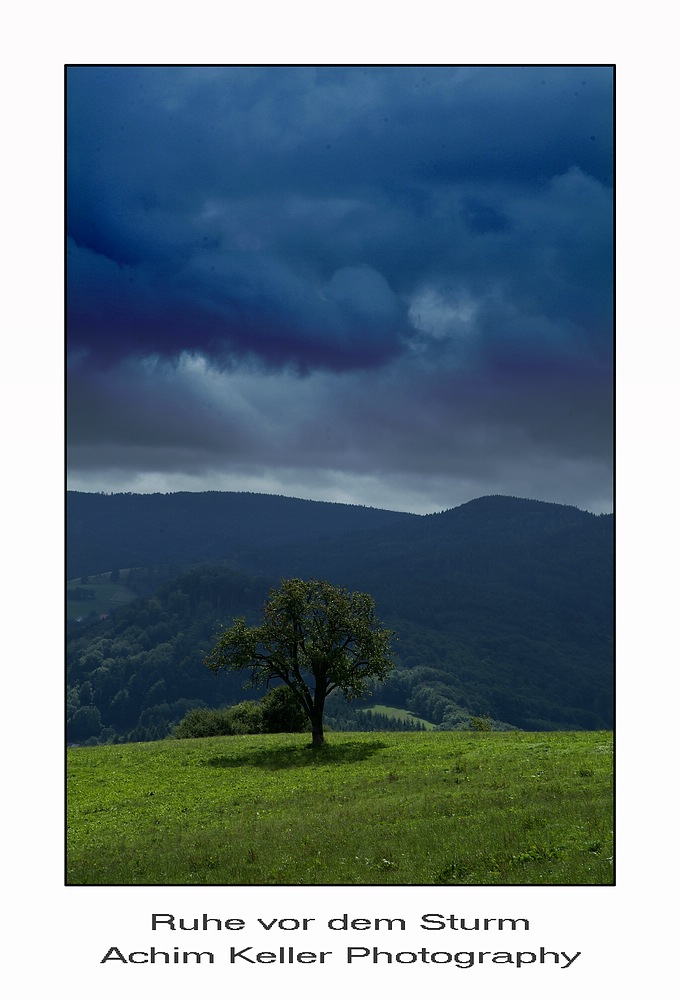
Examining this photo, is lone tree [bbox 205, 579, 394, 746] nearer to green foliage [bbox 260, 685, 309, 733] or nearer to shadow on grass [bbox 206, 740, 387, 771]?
shadow on grass [bbox 206, 740, 387, 771]

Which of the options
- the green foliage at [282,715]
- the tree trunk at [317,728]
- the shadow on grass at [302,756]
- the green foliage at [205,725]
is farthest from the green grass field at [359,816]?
the green foliage at [205,725]

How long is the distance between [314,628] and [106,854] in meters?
20.8

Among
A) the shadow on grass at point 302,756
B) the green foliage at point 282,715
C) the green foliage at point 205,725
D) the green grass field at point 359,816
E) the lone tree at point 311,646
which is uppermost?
the lone tree at point 311,646

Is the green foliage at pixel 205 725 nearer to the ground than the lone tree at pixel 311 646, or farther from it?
nearer to the ground

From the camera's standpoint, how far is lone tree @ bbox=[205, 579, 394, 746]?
134 ft

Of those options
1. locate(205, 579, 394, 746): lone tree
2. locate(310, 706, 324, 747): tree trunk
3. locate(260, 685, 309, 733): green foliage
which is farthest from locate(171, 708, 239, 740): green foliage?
locate(205, 579, 394, 746): lone tree

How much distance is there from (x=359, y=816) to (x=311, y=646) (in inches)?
660

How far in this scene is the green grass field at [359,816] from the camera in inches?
748

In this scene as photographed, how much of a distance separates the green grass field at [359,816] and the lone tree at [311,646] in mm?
4019

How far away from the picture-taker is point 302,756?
129ft

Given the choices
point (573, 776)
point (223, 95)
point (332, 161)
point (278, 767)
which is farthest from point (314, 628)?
point (332, 161)

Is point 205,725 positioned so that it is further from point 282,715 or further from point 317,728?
point 317,728

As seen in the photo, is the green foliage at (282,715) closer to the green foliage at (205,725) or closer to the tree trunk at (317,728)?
the green foliage at (205,725)
